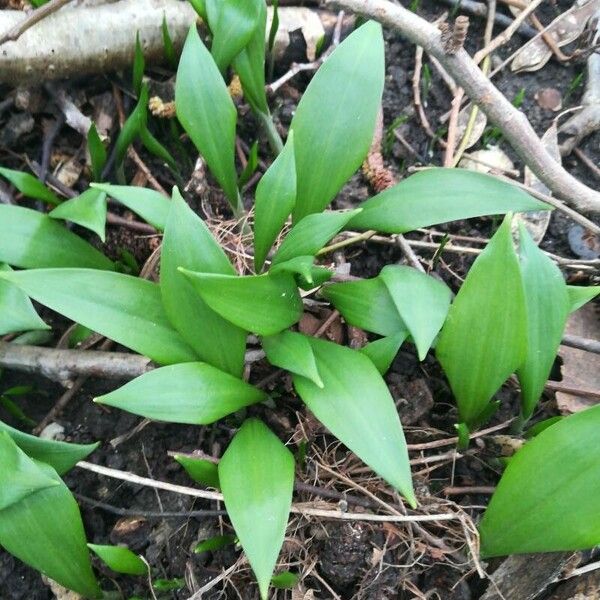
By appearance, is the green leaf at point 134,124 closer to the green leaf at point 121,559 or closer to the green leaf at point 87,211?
the green leaf at point 87,211

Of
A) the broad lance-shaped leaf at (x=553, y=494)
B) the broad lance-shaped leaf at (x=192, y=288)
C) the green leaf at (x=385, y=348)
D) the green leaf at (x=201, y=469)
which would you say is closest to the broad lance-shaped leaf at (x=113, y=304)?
the broad lance-shaped leaf at (x=192, y=288)

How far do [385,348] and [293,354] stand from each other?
14 centimetres

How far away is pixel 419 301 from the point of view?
35.4 inches

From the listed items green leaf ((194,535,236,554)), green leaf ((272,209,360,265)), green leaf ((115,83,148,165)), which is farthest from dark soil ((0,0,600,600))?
green leaf ((272,209,360,265))

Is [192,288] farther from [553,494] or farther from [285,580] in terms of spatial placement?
[553,494]

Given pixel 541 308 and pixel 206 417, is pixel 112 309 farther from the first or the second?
pixel 541 308

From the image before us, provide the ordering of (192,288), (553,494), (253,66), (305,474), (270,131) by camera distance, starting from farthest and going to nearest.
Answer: (270,131), (253,66), (305,474), (192,288), (553,494)

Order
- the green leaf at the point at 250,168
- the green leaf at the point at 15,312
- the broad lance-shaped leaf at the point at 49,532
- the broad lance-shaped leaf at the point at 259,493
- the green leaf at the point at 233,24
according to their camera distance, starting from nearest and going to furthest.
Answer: the broad lance-shaped leaf at the point at 259,493, the broad lance-shaped leaf at the point at 49,532, the green leaf at the point at 15,312, the green leaf at the point at 233,24, the green leaf at the point at 250,168

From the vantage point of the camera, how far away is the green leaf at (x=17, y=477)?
0.85 meters

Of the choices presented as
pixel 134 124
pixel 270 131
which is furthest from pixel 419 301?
pixel 134 124

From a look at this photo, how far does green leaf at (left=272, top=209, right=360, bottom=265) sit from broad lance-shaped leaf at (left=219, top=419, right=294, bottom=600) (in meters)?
0.28

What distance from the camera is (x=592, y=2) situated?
4.80ft

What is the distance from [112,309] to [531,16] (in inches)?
47.2

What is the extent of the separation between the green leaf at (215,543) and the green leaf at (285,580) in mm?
100
